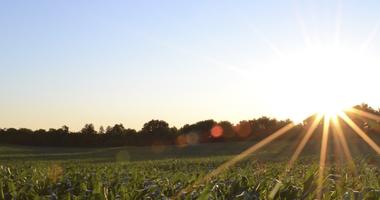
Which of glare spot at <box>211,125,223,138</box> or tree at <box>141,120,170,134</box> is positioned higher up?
tree at <box>141,120,170,134</box>

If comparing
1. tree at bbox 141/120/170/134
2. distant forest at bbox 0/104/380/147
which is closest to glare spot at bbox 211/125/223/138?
distant forest at bbox 0/104/380/147

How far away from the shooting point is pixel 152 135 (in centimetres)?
10144

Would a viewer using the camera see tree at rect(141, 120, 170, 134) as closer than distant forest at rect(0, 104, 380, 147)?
No

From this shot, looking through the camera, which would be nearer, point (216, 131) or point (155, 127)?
point (216, 131)

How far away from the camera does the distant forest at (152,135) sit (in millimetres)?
98188

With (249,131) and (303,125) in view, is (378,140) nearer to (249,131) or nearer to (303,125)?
(303,125)

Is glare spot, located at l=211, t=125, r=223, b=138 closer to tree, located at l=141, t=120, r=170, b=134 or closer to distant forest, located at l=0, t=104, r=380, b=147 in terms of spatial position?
distant forest, located at l=0, t=104, r=380, b=147

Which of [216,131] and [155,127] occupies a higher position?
[155,127]

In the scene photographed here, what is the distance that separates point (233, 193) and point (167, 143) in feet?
302

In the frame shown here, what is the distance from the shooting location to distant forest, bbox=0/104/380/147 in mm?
98188

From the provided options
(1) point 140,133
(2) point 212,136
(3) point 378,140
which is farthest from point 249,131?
(3) point 378,140

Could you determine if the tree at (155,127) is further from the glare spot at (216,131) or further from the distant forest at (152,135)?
the glare spot at (216,131)

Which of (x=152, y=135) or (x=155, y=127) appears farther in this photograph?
(x=155, y=127)

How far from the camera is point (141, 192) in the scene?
613cm
